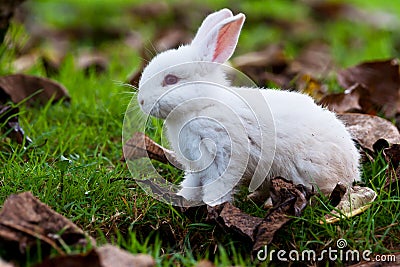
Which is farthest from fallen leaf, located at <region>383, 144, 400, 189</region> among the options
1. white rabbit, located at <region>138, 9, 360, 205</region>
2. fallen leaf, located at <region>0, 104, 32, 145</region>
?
fallen leaf, located at <region>0, 104, 32, 145</region>

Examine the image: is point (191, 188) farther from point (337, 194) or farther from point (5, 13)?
point (5, 13)

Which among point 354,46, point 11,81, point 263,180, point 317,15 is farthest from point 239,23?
point 317,15

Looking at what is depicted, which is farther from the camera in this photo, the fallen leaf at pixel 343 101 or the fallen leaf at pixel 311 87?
the fallen leaf at pixel 311 87

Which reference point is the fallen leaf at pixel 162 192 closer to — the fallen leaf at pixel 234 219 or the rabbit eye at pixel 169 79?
the fallen leaf at pixel 234 219

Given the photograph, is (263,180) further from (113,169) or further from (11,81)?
(11,81)

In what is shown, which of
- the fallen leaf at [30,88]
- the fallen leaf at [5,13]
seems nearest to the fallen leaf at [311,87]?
the fallen leaf at [30,88]
